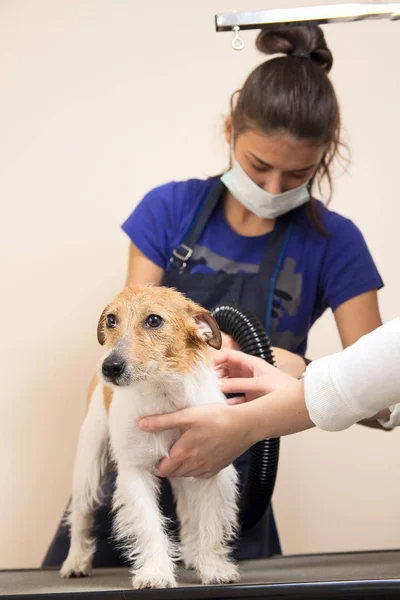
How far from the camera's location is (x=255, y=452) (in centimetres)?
147

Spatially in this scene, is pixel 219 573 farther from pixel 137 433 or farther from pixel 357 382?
pixel 357 382

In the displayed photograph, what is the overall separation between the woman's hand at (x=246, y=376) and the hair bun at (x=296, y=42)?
0.85 meters

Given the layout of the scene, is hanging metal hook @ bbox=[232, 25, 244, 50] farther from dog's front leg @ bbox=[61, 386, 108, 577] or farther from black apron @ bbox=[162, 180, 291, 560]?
dog's front leg @ bbox=[61, 386, 108, 577]

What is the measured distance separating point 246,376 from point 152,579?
46 cm

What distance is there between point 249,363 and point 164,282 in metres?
0.49

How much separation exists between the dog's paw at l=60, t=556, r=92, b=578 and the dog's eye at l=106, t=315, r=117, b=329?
55 centimetres

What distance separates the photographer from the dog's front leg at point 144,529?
118 centimetres

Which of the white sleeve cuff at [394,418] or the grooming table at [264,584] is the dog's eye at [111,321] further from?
the white sleeve cuff at [394,418]

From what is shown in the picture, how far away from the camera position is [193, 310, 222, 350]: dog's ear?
4.13 feet

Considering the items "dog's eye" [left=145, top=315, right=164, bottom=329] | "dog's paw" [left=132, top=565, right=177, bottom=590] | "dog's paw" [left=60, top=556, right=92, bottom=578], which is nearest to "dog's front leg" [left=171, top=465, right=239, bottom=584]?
"dog's paw" [left=132, top=565, right=177, bottom=590]

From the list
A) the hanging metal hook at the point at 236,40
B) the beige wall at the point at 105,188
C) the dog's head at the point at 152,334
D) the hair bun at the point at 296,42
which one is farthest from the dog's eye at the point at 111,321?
the beige wall at the point at 105,188

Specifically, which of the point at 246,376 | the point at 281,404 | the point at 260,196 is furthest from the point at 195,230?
the point at 281,404

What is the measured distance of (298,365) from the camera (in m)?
1.68

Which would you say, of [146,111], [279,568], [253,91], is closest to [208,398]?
[279,568]
